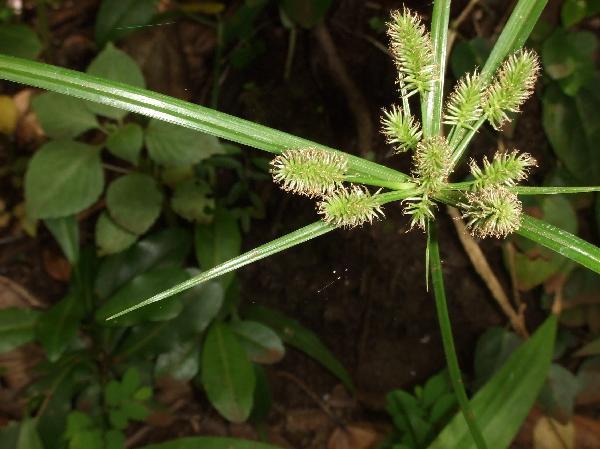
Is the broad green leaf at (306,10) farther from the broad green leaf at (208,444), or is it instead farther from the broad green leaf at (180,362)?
the broad green leaf at (208,444)

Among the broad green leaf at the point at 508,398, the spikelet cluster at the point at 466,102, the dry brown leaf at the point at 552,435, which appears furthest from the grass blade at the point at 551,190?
the dry brown leaf at the point at 552,435

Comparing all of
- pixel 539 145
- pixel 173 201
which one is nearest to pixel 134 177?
pixel 173 201

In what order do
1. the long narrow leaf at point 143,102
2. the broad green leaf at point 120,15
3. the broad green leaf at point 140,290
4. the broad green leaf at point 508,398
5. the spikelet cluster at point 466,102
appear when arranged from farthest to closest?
the broad green leaf at point 120,15, the broad green leaf at point 140,290, the broad green leaf at point 508,398, the spikelet cluster at point 466,102, the long narrow leaf at point 143,102

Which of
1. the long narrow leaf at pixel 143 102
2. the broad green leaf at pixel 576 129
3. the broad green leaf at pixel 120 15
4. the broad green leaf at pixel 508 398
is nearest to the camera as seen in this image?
the long narrow leaf at pixel 143 102

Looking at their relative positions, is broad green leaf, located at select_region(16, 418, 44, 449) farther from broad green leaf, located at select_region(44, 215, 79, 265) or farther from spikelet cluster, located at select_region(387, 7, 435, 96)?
spikelet cluster, located at select_region(387, 7, 435, 96)

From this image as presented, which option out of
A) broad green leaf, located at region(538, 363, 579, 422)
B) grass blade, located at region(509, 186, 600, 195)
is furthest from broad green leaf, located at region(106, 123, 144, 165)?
broad green leaf, located at region(538, 363, 579, 422)

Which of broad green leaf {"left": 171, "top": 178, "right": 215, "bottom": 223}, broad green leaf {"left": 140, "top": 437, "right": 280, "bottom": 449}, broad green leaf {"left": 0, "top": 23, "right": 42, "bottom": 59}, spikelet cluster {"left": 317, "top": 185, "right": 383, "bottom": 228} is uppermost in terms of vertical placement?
spikelet cluster {"left": 317, "top": 185, "right": 383, "bottom": 228}

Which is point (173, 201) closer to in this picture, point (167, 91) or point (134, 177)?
point (134, 177)

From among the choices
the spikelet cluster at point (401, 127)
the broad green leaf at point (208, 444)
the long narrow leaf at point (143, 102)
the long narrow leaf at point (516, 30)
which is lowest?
the broad green leaf at point (208, 444)
